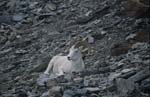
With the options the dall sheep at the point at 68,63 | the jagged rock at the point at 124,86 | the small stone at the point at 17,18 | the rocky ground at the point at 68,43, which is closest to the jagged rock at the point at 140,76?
the rocky ground at the point at 68,43

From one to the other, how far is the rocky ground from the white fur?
265mm

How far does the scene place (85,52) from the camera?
15.2 m

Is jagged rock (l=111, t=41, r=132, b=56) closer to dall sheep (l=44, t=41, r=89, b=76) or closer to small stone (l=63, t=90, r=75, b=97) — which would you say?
→ dall sheep (l=44, t=41, r=89, b=76)

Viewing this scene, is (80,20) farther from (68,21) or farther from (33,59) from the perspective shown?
(33,59)

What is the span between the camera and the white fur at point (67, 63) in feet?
45.2

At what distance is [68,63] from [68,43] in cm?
272

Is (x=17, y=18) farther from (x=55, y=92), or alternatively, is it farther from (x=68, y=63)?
(x=55, y=92)

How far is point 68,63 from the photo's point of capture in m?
14.2

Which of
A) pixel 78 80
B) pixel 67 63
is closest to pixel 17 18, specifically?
pixel 67 63

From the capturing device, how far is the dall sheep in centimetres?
1378

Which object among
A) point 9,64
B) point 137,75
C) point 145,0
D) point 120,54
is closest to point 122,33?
point 145,0

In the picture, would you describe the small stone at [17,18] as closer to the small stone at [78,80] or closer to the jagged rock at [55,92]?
the small stone at [78,80]

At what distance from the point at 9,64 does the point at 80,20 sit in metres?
3.54

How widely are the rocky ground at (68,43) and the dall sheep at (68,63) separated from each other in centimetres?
27
